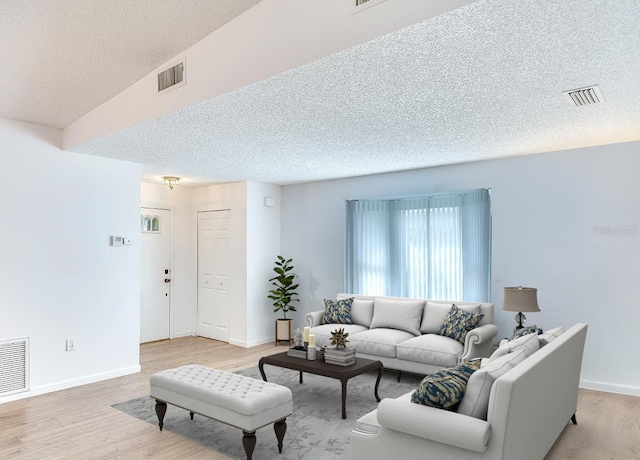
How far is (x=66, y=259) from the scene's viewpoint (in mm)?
4801

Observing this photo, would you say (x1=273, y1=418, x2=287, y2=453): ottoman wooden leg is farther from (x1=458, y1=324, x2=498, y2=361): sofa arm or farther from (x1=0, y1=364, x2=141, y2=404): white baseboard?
(x1=0, y1=364, x2=141, y2=404): white baseboard

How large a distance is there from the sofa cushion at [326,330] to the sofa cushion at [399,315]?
24 cm

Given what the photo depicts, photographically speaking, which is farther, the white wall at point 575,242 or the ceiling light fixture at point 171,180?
the ceiling light fixture at point 171,180

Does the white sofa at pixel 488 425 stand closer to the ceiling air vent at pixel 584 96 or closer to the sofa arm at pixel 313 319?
the ceiling air vent at pixel 584 96

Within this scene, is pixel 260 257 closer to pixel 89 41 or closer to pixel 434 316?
pixel 434 316

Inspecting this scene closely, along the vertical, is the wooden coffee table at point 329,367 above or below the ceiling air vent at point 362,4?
below

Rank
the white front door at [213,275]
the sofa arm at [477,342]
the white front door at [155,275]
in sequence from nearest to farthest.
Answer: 1. the sofa arm at [477,342]
2. the white front door at [155,275]
3. the white front door at [213,275]

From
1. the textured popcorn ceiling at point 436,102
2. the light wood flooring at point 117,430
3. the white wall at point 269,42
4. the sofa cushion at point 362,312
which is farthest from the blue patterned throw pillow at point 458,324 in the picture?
the white wall at point 269,42

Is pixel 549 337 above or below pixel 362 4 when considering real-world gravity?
below

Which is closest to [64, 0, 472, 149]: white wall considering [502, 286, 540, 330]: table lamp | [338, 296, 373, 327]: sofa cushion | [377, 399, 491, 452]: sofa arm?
[377, 399, 491, 452]: sofa arm

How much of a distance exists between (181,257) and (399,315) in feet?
13.3

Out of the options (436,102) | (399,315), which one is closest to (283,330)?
(399,315)

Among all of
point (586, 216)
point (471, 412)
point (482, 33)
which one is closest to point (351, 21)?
point (482, 33)

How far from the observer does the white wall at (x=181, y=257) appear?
291 inches
